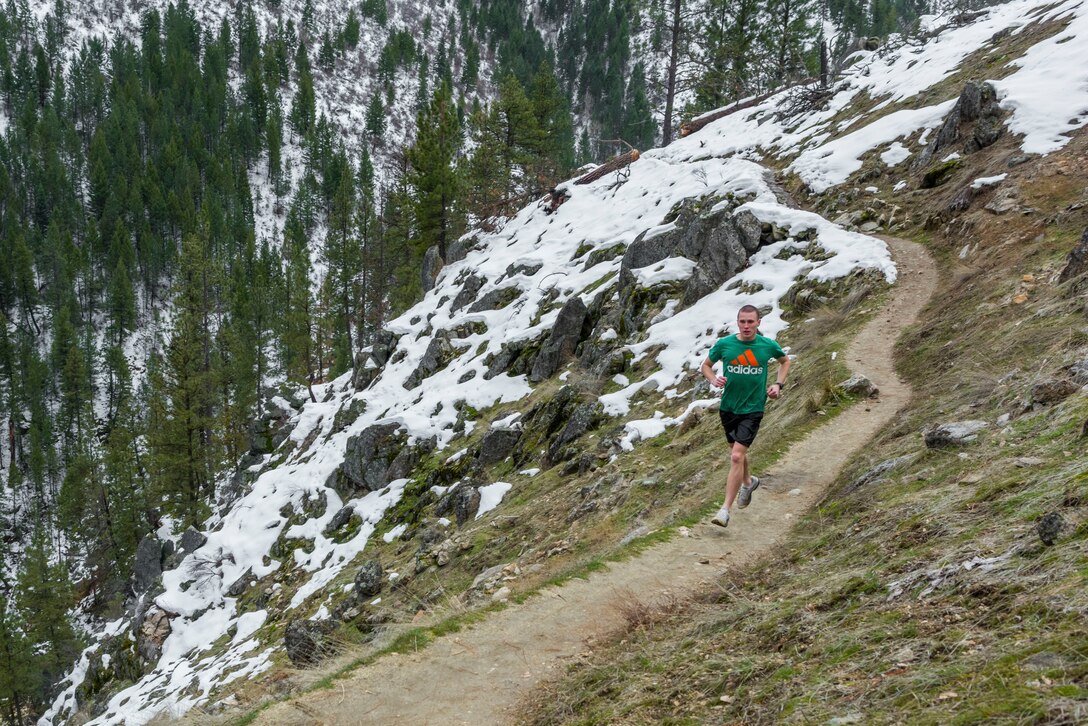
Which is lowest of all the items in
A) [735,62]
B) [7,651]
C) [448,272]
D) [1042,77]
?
[7,651]

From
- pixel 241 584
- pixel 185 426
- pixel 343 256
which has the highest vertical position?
pixel 343 256

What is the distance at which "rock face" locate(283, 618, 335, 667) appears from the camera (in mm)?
7629

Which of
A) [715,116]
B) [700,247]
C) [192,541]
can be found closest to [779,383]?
[700,247]

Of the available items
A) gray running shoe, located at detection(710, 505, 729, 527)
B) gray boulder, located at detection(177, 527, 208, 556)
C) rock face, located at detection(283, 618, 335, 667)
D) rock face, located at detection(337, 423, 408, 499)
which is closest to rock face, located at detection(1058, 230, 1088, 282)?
gray running shoe, located at detection(710, 505, 729, 527)

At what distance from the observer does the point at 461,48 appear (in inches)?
5610

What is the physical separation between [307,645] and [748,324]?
8.08 m

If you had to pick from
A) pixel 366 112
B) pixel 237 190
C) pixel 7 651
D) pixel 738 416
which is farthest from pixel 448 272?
pixel 366 112

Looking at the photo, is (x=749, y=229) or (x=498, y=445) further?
(x=749, y=229)

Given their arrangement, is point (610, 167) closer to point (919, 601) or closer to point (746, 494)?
point (746, 494)

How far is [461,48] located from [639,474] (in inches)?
5988

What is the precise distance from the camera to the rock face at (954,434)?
624 centimetres

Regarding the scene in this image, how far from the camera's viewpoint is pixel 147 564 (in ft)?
111

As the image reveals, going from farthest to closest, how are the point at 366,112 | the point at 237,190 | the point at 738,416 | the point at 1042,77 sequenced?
the point at 366,112 → the point at 237,190 → the point at 1042,77 → the point at 738,416

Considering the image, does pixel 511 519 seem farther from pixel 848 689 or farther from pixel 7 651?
pixel 7 651
